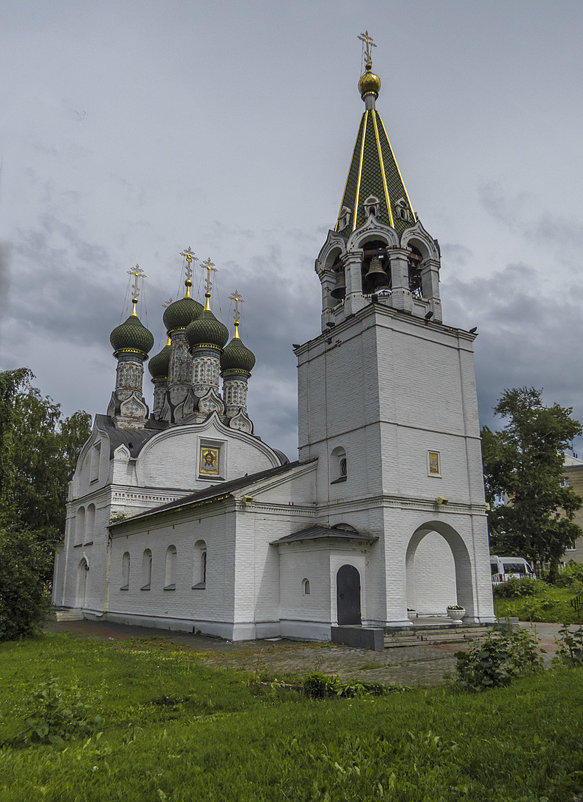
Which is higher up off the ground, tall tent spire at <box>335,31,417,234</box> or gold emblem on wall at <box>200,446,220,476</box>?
tall tent spire at <box>335,31,417,234</box>

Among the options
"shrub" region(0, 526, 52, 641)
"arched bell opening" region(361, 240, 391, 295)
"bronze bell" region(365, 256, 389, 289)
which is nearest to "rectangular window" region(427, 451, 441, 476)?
"arched bell opening" region(361, 240, 391, 295)

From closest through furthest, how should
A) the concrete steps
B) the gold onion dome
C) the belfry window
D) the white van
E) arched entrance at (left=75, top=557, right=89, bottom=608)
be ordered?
the belfry window → the gold onion dome → the concrete steps → arched entrance at (left=75, top=557, right=89, bottom=608) → the white van

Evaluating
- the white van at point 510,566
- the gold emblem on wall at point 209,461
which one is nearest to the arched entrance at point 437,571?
the gold emblem on wall at point 209,461

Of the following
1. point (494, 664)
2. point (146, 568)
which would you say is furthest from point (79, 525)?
point (494, 664)

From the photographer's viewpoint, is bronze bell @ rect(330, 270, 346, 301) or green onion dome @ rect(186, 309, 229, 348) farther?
green onion dome @ rect(186, 309, 229, 348)

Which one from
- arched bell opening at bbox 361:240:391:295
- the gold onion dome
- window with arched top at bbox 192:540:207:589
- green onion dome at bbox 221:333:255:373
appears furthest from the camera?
green onion dome at bbox 221:333:255:373

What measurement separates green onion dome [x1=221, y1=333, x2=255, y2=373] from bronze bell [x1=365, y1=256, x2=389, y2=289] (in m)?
14.9

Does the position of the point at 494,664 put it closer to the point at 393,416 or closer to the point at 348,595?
the point at 348,595

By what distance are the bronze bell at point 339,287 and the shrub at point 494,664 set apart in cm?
1389

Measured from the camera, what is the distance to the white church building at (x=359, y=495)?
16.2m

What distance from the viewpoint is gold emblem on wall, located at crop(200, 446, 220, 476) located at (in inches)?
1050

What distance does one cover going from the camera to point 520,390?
33719 mm

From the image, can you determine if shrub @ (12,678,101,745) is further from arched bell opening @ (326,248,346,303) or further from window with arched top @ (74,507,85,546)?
window with arched top @ (74,507,85,546)

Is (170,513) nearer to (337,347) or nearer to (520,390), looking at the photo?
(337,347)
